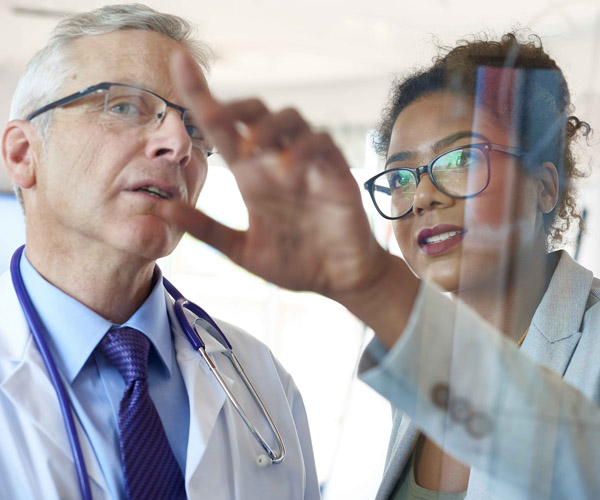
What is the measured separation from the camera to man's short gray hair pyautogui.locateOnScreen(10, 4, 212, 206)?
1.94 ft

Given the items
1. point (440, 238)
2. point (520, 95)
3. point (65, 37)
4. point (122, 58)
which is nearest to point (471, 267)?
point (440, 238)

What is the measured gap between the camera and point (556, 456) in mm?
452

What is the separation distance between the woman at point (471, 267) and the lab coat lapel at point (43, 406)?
1.07 feet

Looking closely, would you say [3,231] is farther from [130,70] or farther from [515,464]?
[515,464]

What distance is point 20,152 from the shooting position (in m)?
0.67

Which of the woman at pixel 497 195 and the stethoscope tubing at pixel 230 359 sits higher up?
the woman at pixel 497 195

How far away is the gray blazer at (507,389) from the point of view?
0.43 m

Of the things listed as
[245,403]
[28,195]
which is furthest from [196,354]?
[28,195]

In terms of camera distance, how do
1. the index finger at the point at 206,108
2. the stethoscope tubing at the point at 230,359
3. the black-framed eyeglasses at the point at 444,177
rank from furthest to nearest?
1. the stethoscope tubing at the point at 230,359
2. the black-framed eyeglasses at the point at 444,177
3. the index finger at the point at 206,108

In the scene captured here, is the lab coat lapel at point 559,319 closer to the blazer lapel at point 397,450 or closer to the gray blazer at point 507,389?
the gray blazer at point 507,389

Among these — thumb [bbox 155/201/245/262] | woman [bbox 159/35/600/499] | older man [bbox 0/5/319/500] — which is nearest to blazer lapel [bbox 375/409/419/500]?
woman [bbox 159/35/600/499]

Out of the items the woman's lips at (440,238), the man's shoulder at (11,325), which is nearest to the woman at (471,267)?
the woman's lips at (440,238)

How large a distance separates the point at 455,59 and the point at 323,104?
5.0 inches

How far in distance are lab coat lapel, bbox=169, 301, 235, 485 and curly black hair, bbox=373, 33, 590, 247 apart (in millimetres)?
400
